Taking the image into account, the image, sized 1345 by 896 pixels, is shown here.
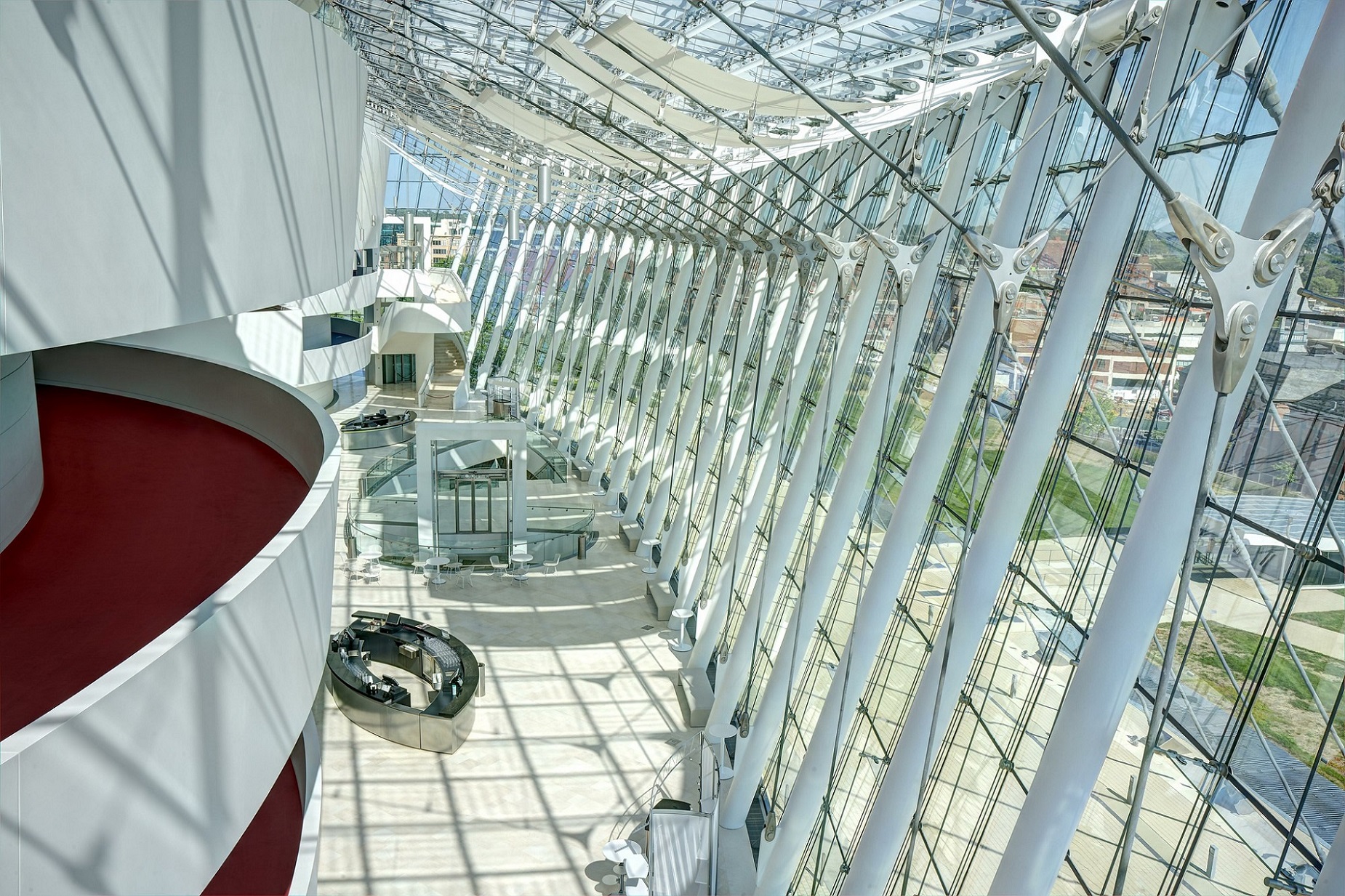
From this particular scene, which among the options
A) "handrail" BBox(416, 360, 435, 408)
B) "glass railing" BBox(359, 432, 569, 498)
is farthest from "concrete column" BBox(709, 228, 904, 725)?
"handrail" BBox(416, 360, 435, 408)

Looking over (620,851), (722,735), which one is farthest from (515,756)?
(620,851)

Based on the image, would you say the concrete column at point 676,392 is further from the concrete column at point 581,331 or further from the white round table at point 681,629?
the concrete column at point 581,331

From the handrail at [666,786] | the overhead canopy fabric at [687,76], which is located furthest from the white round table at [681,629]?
the overhead canopy fabric at [687,76]

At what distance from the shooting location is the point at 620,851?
13688mm

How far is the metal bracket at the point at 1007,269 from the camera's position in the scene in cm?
970

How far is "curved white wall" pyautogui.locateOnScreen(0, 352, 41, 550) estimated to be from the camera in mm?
6879

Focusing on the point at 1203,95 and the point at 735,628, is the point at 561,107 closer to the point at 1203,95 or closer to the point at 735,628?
the point at 735,628

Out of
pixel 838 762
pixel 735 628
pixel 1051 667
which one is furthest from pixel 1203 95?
pixel 735 628

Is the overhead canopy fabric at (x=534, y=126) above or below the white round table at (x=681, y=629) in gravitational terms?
above

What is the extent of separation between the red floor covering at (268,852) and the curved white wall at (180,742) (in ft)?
7.65

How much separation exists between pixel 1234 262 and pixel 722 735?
13839 mm

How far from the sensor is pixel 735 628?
69.6ft

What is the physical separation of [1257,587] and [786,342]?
14.5 metres

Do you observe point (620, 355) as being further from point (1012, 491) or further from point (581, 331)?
point (1012, 491)
